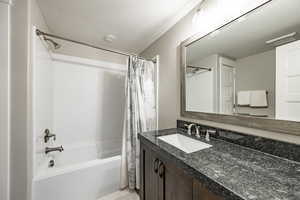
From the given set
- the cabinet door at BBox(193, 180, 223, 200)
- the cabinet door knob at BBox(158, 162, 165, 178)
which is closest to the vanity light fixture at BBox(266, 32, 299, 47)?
the cabinet door at BBox(193, 180, 223, 200)

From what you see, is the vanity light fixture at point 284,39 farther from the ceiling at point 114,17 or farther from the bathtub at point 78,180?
the bathtub at point 78,180

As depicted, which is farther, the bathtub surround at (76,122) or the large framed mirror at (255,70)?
the bathtub surround at (76,122)

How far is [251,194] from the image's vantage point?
0.41 metres

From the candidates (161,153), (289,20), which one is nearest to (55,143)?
(161,153)

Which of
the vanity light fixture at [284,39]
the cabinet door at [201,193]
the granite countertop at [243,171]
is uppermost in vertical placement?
the vanity light fixture at [284,39]

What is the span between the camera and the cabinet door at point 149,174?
949mm

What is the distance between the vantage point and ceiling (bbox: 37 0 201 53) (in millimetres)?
1281

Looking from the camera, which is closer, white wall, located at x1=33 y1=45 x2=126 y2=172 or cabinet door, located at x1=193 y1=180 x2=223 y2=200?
cabinet door, located at x1=193 y1=180 x2=223 y2=200

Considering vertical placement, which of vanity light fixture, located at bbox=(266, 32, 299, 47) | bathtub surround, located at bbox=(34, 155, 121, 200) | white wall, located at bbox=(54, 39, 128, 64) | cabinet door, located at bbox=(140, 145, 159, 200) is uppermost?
white wall, located at bbox=(54, 39, 128, 64)

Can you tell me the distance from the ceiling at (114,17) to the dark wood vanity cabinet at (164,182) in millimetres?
1411

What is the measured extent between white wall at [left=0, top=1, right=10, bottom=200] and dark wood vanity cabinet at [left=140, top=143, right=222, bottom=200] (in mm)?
1084

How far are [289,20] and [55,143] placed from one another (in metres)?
2.81

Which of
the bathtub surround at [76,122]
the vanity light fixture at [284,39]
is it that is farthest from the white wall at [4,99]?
the vanity light fixture at [284,39]

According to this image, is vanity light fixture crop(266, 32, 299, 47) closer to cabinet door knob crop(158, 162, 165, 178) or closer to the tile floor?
cabinet door knob crop(158, 162, 165, 178)
